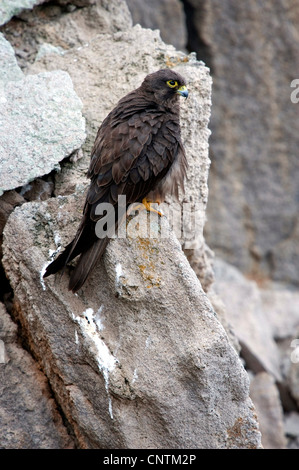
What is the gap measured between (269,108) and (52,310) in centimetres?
508

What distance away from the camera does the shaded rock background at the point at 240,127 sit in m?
5.38

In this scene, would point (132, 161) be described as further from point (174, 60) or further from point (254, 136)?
point (254, 136)

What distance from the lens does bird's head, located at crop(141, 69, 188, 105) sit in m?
4.63

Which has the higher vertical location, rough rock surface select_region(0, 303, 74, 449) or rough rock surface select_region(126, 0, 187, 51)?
rough rock surface select_region(126, 0, 187, 51)

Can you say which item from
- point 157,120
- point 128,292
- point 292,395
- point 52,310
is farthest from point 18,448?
point 292,395

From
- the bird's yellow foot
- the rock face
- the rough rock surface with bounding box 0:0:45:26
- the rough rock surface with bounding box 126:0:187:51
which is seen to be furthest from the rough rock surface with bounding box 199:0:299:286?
the rock face

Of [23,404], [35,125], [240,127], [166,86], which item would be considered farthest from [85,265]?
[240,127]

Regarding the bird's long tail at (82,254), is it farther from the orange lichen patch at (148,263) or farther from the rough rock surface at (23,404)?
the rough rock surface at (23,404)

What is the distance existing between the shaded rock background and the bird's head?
1.00 ft

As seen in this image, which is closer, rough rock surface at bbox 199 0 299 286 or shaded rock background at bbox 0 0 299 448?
shaded rock background at bbox 0 0 299 448

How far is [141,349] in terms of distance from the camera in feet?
12.8

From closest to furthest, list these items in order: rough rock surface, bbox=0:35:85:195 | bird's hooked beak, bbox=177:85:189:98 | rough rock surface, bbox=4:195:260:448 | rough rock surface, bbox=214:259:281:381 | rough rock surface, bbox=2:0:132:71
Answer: rough rock surface, bbox=4:195:260:448
rough rock surface, bbox=0:35:85:195
bird's hooked beak, bbox=177:85:189:98
rough rock surface, bbox=2:0:132:71
rough rock surface, bbox=214:259:281:381

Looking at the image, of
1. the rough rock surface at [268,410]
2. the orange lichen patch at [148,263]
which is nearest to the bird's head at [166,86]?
the orange lichen patch at [148,263]

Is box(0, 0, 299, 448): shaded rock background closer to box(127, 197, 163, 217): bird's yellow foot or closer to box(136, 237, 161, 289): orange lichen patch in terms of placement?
box(127, 197, 163, 217): bird's yellow foot
